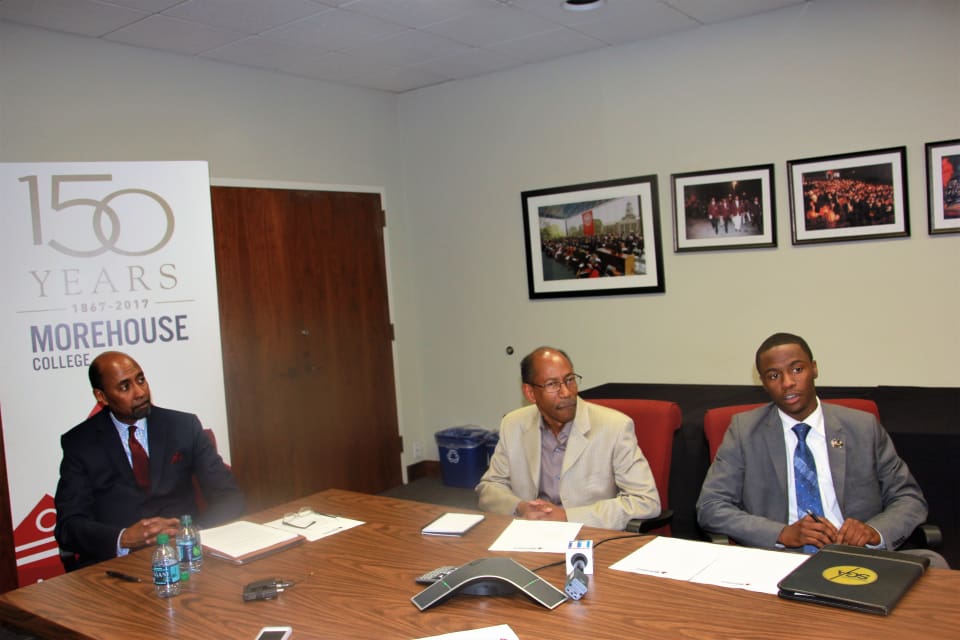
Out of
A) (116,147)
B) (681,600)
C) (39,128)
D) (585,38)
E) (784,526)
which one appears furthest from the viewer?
(585,38)

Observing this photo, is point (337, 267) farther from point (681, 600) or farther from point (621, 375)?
point (681, 600)

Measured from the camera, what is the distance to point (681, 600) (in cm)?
187

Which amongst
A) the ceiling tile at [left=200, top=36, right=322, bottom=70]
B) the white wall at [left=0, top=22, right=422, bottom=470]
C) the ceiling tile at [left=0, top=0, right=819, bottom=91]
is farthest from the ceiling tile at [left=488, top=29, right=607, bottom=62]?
the white wall at [left=0, top=22, right=422, bottom=470]

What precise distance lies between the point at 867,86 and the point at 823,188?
59cm

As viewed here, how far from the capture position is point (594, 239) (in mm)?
5539

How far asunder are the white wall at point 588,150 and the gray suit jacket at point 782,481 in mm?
2147

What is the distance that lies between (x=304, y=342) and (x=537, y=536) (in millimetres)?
3524

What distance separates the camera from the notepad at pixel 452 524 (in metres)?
2.49

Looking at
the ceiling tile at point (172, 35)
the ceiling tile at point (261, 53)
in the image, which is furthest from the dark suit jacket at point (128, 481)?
the ceiling tile at point (261, 53)

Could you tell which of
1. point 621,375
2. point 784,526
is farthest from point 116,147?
point 784,526

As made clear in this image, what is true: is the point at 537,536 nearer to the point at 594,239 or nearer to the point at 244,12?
the point at 244,12

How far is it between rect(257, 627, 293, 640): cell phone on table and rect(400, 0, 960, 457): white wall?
148 inches

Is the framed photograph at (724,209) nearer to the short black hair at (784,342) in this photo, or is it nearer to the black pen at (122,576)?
the short black hair at (784,342)

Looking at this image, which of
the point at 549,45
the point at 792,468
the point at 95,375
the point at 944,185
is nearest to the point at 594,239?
the point at 549,45
